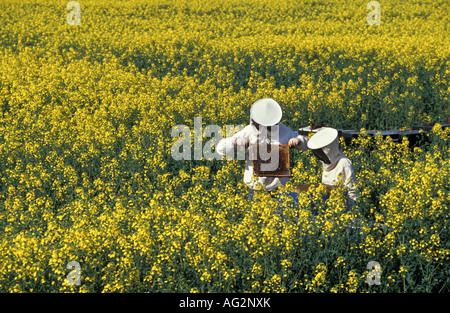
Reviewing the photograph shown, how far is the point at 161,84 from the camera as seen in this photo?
14.2 m

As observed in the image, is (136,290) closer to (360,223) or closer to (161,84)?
(360,223)

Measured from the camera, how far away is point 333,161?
6.84 metres

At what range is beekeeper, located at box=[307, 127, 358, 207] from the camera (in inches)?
261

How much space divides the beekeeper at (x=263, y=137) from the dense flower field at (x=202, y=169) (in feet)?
1.47

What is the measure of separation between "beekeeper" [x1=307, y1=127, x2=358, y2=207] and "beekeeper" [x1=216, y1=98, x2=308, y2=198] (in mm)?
335

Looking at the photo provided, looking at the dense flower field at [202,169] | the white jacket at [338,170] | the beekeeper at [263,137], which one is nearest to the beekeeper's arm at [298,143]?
the beekeeper at [263,137]

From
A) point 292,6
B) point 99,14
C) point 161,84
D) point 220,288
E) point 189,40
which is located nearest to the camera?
point 220,288

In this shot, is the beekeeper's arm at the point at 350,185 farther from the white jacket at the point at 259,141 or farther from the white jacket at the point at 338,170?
the white jacket at the point at 259,141

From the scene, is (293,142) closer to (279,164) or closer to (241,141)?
(279,164)

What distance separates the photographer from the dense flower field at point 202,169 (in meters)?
5.38

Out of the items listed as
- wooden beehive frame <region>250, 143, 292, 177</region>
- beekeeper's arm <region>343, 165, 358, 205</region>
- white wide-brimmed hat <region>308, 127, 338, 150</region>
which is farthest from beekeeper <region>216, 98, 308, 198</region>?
beekeeper's arm <region>343, 165, 358, 205</region>

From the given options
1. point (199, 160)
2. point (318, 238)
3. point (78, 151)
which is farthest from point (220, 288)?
point (78, 151)

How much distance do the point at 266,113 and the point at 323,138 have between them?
698 mm

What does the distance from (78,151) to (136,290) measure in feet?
14.7
